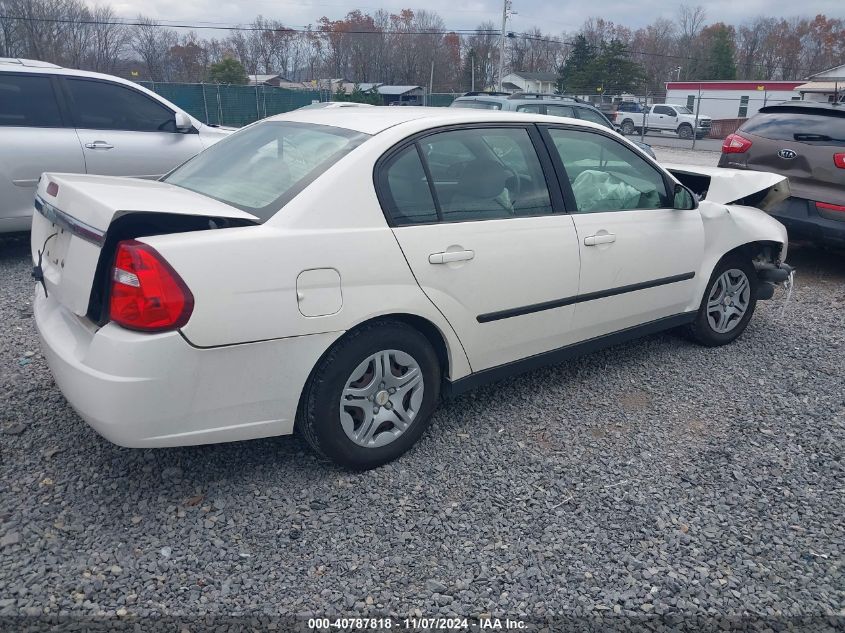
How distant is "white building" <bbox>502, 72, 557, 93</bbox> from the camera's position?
70188mm

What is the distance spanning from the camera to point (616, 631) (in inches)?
91.5

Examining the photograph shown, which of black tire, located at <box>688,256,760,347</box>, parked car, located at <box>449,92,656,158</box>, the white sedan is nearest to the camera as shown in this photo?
the white sedan

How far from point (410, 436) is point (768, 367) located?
270 cm

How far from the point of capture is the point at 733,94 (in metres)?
43.1

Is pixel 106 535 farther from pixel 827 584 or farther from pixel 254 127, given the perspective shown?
pixel 827 584

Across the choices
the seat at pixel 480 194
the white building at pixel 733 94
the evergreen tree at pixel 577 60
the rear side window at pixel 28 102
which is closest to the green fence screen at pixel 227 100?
the white building at pixel 733 94

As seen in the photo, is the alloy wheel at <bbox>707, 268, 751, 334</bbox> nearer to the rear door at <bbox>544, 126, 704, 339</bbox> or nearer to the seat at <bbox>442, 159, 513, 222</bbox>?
the rear door at <bbox>544, 126, 704, 339</bbox>

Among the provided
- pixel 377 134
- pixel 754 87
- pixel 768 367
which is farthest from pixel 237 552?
pixel 754 87

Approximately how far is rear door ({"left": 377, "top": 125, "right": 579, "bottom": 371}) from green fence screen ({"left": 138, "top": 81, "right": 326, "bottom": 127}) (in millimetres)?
26346

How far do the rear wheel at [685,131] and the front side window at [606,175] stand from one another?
34.6m

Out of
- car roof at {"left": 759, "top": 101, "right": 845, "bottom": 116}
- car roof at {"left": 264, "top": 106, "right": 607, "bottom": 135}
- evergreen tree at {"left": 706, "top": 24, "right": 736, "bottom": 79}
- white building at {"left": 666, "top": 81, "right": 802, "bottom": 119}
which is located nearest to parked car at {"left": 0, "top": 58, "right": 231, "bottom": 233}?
car roof at {"left": 264, "top": 106, "right": 607, "bottom": 135}

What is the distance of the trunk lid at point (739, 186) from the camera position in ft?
15.8

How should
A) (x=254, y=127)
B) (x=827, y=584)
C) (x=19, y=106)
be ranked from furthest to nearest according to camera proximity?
(x=19, y=106)
(x=254, y=127)
(x=827, y=584)

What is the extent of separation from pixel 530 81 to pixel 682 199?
72.0 meters
